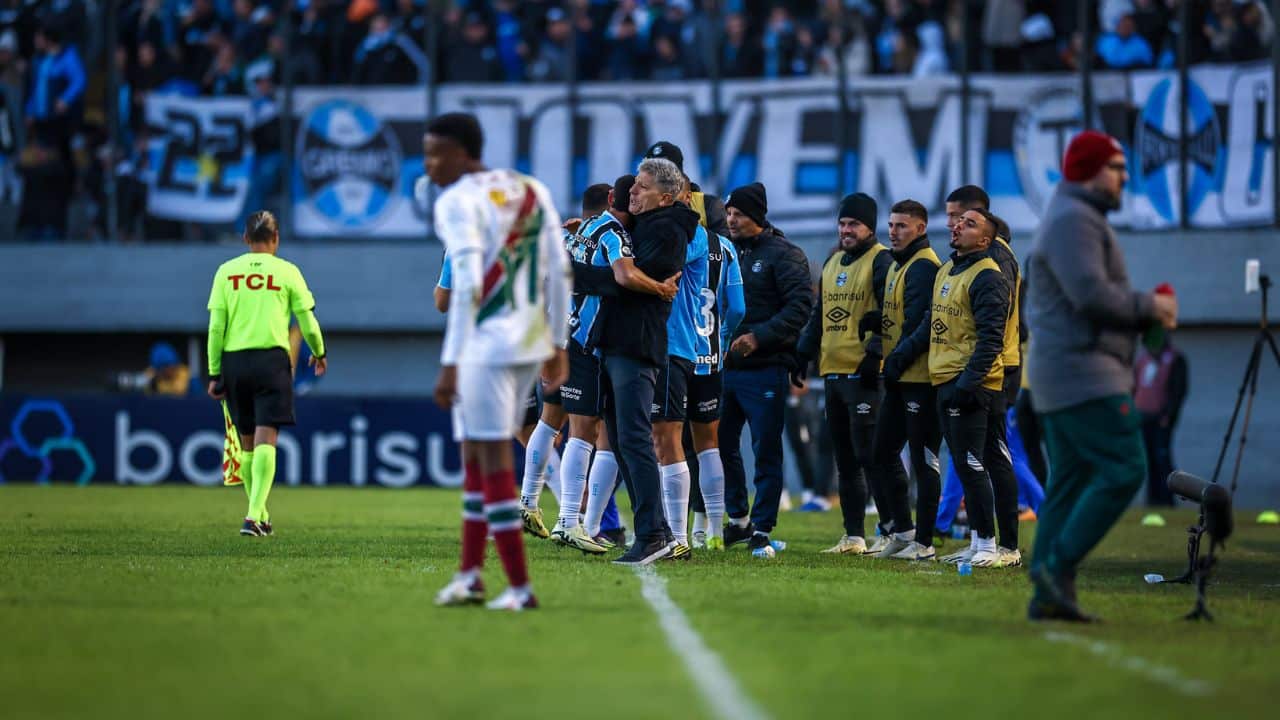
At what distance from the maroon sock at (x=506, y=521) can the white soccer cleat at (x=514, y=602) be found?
1.5 inches

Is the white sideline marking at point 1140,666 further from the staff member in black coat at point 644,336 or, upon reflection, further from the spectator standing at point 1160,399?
the spectator standing at point 1160,399

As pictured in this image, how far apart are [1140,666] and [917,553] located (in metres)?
4.87

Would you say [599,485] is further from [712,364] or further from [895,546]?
[895,546]

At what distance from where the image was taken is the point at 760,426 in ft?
38.0

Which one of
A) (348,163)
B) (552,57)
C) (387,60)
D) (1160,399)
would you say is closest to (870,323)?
(1160,399)

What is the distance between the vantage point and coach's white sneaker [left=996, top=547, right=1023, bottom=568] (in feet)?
34.9

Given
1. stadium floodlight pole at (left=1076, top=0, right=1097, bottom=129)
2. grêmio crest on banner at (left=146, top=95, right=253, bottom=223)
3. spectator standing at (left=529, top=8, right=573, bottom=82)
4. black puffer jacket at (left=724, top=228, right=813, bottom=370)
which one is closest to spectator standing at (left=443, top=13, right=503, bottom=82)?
spectator standing at (left=529, top=8, right=573, bottom=82)

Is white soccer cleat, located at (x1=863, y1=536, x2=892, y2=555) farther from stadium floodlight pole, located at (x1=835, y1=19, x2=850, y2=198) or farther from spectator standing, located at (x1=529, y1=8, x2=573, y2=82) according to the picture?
spectator standing, located at (x1=529, y1=8, x2=573, y2=82)

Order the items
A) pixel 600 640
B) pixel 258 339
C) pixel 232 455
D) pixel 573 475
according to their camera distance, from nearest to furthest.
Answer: pixel 600 640
pixel 573 475
pixel 258 339
pixel 232 455

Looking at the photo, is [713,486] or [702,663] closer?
[702,663]

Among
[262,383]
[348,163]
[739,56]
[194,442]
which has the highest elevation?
[739,56]

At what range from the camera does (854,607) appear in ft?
26.2

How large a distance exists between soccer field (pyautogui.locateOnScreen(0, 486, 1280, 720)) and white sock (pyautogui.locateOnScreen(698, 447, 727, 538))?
0.61 m

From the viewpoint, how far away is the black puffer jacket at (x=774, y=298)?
1148 cm
